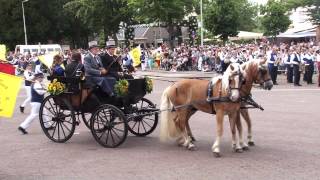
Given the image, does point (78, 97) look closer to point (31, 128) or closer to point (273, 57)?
point (31, 128)

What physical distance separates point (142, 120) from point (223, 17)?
28.4 m

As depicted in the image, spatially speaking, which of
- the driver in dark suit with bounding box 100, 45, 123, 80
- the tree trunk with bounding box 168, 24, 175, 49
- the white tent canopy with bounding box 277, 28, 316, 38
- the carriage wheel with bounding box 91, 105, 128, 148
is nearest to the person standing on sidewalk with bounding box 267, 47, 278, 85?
the driver in dark suit with bounding box 100, 45, 123, 80

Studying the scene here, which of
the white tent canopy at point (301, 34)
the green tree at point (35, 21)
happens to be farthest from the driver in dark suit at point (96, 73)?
the green tree at point (35, 21)

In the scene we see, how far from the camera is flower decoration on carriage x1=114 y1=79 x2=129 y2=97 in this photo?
32.2ft

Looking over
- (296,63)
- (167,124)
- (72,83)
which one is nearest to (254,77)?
(167,124)

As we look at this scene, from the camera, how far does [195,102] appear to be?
30.6ft

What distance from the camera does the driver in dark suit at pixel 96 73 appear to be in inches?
398

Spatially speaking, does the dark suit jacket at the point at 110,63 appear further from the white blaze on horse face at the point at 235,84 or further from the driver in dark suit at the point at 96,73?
the white blaze on horse face at the point at 235,84

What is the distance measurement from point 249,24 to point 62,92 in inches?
3296

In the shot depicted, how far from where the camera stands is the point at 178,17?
140ft

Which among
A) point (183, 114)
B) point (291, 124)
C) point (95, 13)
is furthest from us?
point (95, 13)

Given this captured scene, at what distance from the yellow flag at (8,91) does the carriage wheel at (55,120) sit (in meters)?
2.79

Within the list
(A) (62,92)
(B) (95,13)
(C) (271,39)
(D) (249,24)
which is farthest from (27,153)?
(D) (249,24)

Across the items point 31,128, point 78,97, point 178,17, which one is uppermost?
point 178,17
